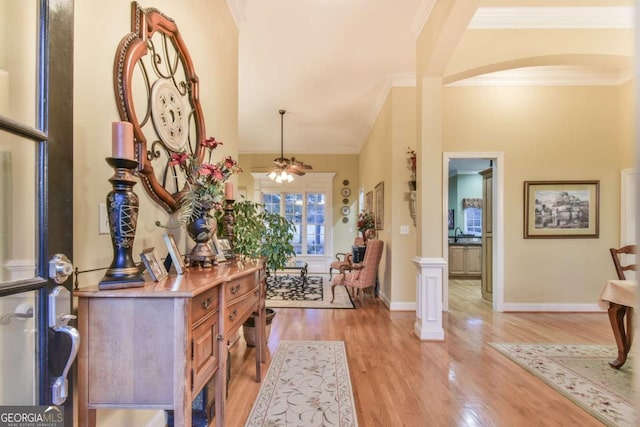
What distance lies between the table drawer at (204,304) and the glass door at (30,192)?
0.39m

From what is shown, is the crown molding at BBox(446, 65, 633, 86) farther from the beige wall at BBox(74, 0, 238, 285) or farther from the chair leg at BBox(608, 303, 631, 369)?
the beige wall at BBox(74, 0, 238, 285)

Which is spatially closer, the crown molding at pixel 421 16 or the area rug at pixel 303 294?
the crown molding at pixel 421 16

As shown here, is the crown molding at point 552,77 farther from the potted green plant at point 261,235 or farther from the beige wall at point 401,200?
the potted green plant at point 261,235

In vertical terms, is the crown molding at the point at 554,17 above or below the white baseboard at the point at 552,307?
above

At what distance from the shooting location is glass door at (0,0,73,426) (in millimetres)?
743

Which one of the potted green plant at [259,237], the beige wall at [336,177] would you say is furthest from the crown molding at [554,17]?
the beige wall at [336,177]

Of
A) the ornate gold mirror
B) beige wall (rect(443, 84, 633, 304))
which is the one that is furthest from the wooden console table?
beige wall (rect(443, 84, 633, 304))

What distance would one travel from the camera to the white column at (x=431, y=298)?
309 cm

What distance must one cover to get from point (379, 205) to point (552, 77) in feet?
9.88

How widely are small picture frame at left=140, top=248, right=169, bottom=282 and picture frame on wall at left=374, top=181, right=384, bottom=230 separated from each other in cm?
392

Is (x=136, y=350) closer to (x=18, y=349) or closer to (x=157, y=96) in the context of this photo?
(x=18, y=349)

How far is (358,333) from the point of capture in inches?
129

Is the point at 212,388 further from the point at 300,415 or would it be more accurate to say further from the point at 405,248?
the point at 405,248

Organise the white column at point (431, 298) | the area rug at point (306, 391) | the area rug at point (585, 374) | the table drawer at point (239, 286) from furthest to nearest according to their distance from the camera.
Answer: the white column at point (431, 298) < the area rug at point (585, 374) < the area rug at point (306, 391) < the table drawer at point (239, 286)
